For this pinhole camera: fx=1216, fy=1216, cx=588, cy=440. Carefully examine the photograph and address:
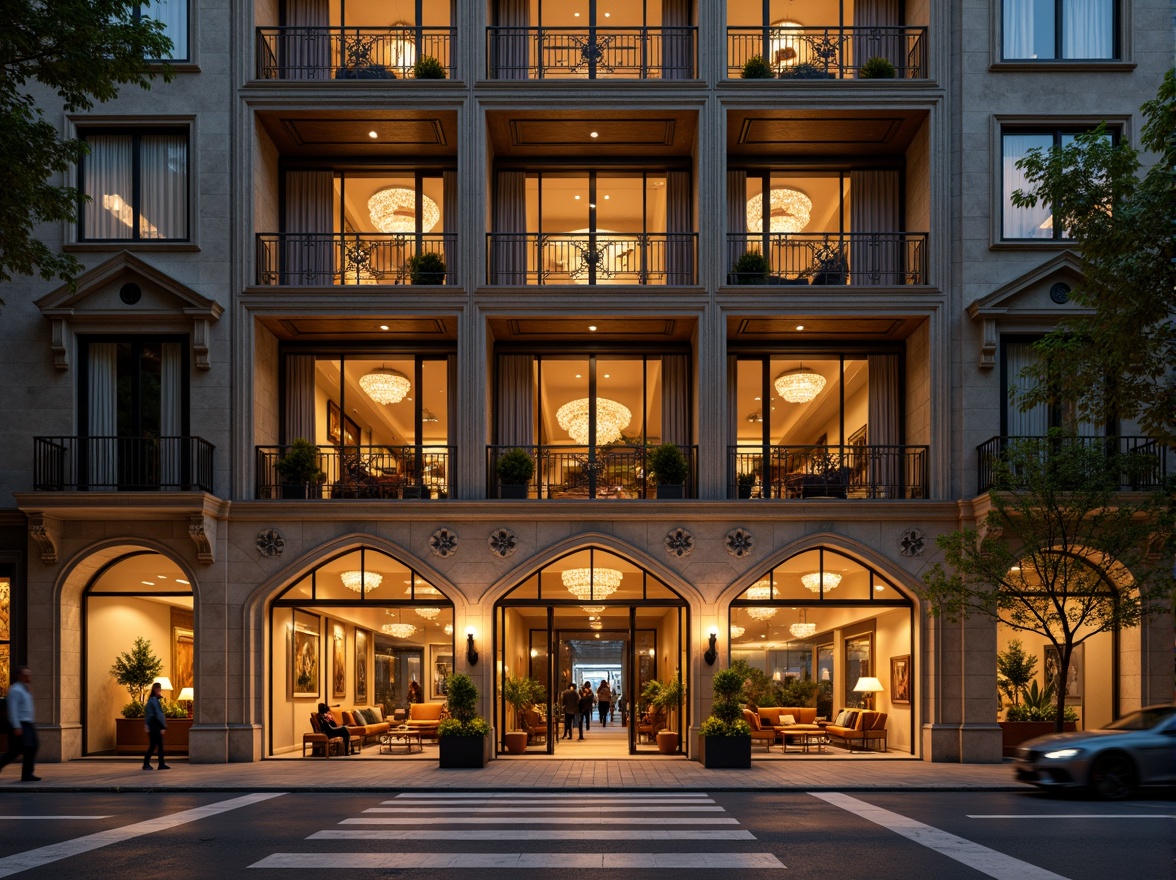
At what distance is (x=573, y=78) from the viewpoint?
23.8m

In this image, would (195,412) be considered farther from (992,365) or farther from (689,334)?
(992,365)

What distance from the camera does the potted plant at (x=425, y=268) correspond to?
23.5 meters

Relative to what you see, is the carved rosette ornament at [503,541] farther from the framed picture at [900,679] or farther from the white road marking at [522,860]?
the white road marking at [522,860]

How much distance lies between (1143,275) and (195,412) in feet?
53.3

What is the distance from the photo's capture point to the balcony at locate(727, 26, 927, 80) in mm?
24109

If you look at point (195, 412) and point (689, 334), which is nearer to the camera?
point (195, 412)

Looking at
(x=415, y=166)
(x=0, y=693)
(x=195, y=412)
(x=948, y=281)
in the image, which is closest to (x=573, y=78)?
(x=415, y=166)

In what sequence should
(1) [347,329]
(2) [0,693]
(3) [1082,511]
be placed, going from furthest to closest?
(1) [347,329] < (2) [0,693] < (3) [1082,511]

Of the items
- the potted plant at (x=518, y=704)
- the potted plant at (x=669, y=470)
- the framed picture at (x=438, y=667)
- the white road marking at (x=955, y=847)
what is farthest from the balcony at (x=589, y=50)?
the white road marking at (x=955, y=847)

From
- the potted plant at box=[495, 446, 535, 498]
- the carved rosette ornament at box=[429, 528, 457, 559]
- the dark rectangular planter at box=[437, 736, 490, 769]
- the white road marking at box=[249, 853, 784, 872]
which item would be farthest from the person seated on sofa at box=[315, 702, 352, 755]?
the white road marking at box=[249, 853, 784, 872]

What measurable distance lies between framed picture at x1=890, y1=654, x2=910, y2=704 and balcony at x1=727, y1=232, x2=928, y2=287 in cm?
734

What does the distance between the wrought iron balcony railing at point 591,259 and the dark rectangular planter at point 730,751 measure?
8.92 meters

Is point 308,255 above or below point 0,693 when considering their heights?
above

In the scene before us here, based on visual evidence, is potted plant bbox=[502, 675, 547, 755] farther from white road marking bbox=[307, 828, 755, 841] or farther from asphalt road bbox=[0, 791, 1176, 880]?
white road marking bbox=[307, 828, 755, 841]
